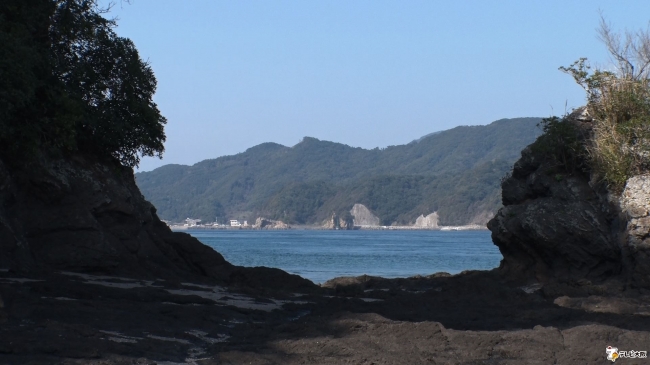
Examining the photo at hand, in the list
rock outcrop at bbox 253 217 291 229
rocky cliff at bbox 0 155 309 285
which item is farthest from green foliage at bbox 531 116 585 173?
rock outcrop at bbox 253 217 291 229

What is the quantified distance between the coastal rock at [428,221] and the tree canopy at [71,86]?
148911 mm

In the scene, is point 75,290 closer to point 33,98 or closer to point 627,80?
point 33,98

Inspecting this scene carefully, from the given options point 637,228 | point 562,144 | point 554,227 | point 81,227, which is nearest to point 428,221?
point 562,144

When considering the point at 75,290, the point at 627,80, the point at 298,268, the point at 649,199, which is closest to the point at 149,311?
the point at 75,290

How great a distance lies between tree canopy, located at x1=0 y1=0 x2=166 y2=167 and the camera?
61.2ft

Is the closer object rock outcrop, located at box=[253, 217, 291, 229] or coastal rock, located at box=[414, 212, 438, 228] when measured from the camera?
coastal rock, located at box=[414, 212, 438, 228]

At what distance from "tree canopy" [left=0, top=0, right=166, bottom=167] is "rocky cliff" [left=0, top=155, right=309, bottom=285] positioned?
684mm

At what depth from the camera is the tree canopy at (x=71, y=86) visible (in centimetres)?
1866

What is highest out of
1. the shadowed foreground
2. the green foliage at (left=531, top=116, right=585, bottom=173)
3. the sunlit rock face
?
the green foliage at (left=531, top=116, right=585, bottom=173)

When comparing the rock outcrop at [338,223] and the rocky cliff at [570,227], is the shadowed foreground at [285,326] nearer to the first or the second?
the rocky cliff at [570,227]

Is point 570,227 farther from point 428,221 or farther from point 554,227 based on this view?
point 428,221

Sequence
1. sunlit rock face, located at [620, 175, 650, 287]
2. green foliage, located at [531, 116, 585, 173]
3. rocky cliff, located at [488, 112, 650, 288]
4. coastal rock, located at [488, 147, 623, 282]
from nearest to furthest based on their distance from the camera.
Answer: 1. sunlit rock face, located at [620, 175, 650, 287]
2. rocky cliff, located at [488, 112, 650, 288]
3. coastal rock, located at [488, 147, 623, 282]
4. green foliage, located at [531, 116, 585, 173]

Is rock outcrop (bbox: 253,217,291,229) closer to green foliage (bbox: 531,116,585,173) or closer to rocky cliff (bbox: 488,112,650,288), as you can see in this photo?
rocky cliff (bbox: 488,112,650,288)

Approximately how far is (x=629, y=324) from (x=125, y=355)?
8.71m
